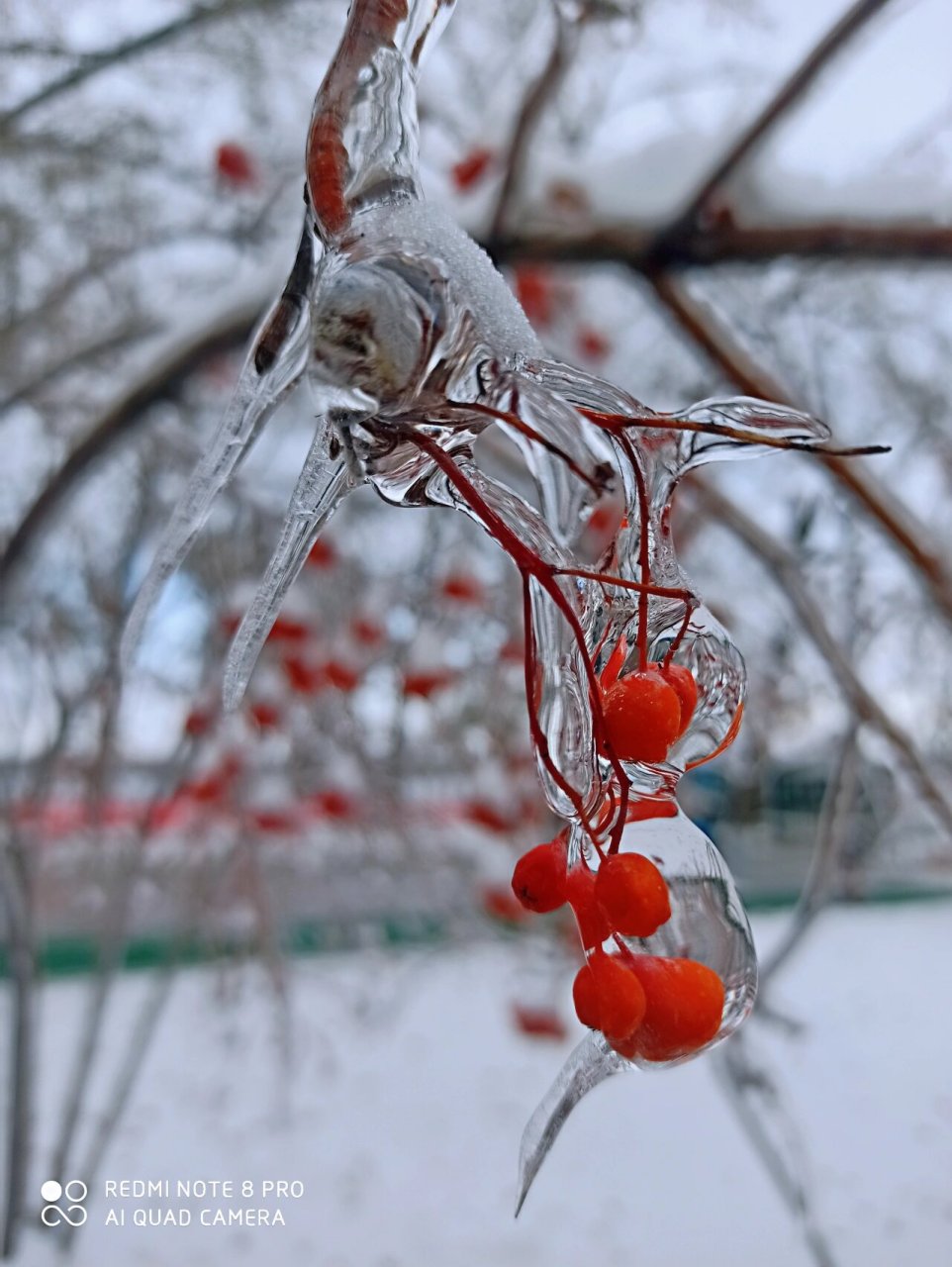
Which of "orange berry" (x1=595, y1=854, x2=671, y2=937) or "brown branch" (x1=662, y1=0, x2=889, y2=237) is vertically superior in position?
"brown branch" (x1=662, y1=0, x2=889, y2=237)

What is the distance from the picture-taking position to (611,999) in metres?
0.31

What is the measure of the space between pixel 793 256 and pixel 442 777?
2.22 metres

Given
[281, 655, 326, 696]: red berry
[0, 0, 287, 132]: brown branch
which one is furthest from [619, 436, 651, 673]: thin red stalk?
[281, 655, 326, 696]: red berry

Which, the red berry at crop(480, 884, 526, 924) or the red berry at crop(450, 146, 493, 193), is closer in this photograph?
the red berry at crop(450, 146, 493, 193)

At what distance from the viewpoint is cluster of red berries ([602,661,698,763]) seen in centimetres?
32

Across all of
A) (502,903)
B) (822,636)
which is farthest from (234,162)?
(502,903)

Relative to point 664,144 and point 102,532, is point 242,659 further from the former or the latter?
point 102,532

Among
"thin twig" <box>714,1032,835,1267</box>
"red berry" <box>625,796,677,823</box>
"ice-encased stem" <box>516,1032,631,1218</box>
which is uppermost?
"red berry" <box>625,796,677,823</box>

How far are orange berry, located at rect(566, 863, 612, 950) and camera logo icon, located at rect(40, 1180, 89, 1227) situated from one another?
5.47ft

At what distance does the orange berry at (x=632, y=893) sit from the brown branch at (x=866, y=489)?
2.16ft

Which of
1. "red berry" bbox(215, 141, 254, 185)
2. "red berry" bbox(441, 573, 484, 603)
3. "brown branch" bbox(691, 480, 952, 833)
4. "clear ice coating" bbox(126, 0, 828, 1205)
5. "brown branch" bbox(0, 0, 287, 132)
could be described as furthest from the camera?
"red berry" bbox(441, 573, 484, 603)

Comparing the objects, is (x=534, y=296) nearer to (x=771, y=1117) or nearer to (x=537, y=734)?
(x=771, y=1117)

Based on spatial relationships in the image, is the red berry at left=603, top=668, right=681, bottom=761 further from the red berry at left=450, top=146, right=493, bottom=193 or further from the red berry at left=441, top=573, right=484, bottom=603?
the red berry at left=441, top=573, right=484, bottom=603

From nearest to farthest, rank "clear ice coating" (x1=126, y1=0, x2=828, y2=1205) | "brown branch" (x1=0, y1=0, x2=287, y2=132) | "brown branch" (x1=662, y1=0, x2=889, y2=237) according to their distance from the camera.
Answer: "clear ice coating" (x1=126, y1=0, x2=828, y2=1205) < "brown branch" (x1=662, y1=0, x2=889, y2=237) < "brown branch" (x1=0, y1=0, x2=287, y2=132)
